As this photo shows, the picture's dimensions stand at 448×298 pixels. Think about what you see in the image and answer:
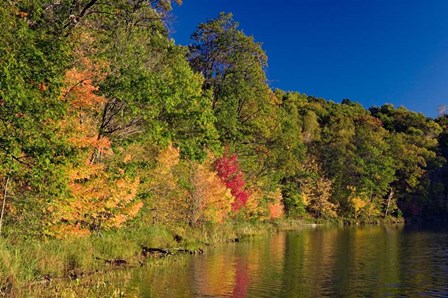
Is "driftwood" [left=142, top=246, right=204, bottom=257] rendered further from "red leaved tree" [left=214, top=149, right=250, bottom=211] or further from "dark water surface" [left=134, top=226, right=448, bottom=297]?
"red leaved tree" [left=214, top=149, right=250, bottom=211]

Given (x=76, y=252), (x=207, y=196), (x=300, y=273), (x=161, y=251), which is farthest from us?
(x=207, y=196)

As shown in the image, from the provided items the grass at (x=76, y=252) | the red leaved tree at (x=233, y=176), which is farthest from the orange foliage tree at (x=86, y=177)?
the red leaved tree at (x=233, y=176)

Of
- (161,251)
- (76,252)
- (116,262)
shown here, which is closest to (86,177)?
(76,252)

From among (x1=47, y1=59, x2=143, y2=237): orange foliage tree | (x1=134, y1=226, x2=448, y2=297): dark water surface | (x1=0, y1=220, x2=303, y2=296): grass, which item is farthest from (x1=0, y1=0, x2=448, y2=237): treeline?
(x1=134, y1=226, x2=448, y2=297): dark water surface

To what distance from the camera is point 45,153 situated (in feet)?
60.8

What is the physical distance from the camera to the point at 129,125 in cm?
3181

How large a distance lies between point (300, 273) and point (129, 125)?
1423cm

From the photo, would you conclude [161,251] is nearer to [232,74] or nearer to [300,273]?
[300,273]

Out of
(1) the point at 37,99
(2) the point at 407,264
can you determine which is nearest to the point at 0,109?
(1) the point at 37,99

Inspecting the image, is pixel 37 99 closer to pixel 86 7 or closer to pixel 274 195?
pixel 86 7

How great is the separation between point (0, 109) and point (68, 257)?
10093 millimetres

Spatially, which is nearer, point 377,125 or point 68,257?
point 68,257

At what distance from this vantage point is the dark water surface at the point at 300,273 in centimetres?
2291

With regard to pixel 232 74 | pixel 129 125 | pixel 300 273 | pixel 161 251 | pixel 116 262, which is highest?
pixel 232 74
